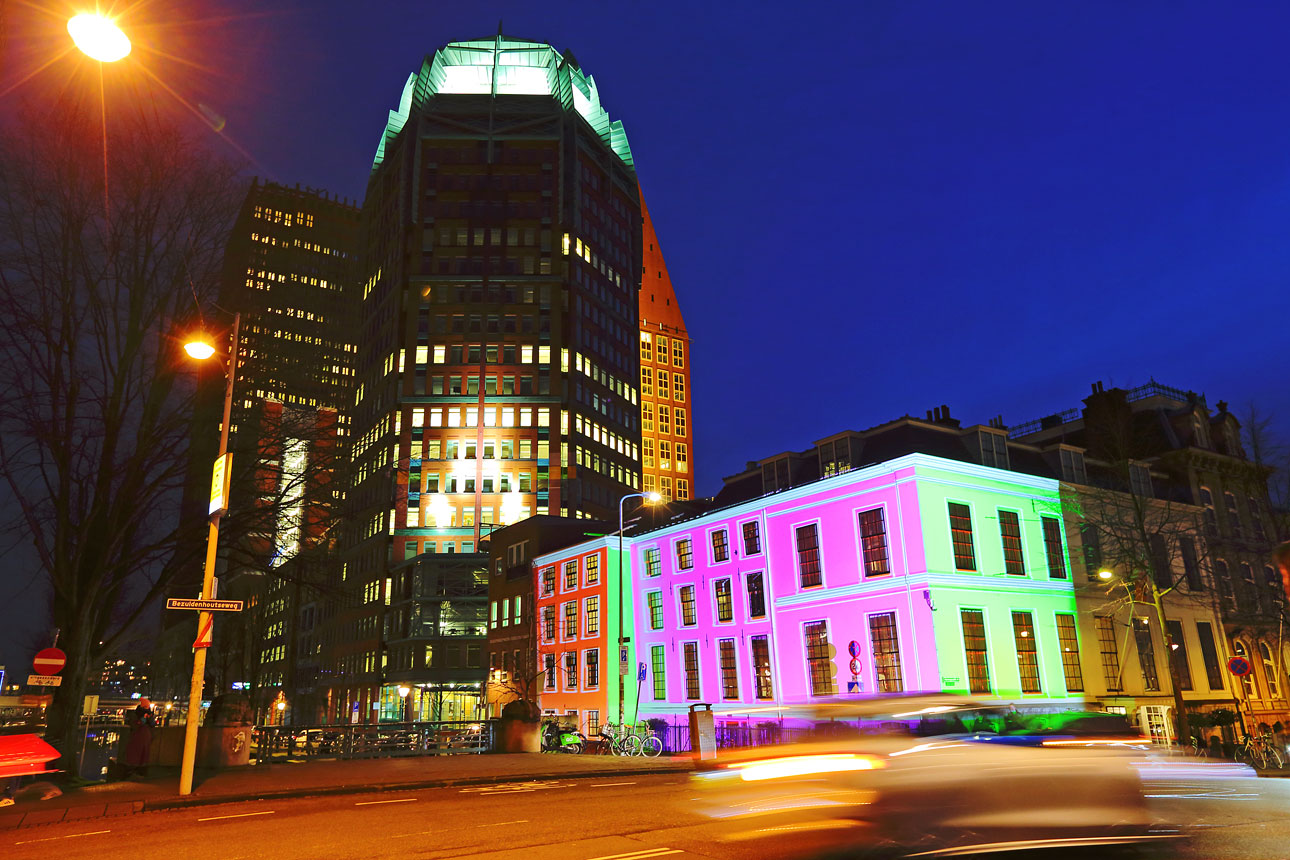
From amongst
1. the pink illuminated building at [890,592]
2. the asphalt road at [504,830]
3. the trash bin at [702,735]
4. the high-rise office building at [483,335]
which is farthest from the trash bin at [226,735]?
the high-rise office building at [483,335]

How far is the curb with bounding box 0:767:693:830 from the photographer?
563 inches

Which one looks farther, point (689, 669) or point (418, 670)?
point (418, 670)

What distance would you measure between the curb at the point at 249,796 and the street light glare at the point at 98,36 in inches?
505

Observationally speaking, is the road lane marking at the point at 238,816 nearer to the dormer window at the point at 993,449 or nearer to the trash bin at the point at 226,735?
the trash bin at the point at 226,735

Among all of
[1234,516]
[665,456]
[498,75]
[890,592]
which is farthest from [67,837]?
[665,456]

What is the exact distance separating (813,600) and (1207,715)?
17528 millimetres

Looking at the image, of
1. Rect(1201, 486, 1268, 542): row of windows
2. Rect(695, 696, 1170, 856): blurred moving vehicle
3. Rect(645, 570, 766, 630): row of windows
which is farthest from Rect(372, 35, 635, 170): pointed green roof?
Rect(695, 696, 1170, 856): blurred moving vehicle

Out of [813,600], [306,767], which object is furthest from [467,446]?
[306,767]

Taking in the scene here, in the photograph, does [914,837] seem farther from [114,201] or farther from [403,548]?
[403,548]

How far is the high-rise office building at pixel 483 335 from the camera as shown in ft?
288

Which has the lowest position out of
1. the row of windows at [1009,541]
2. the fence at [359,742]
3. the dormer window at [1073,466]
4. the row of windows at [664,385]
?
the fence at [359,742]

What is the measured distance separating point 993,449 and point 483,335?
65.9 m

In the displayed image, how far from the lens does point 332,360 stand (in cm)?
2495

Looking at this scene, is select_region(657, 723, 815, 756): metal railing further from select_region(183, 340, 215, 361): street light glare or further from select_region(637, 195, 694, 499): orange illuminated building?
select_region(637, 195, 694, 499): orange illuminated building
